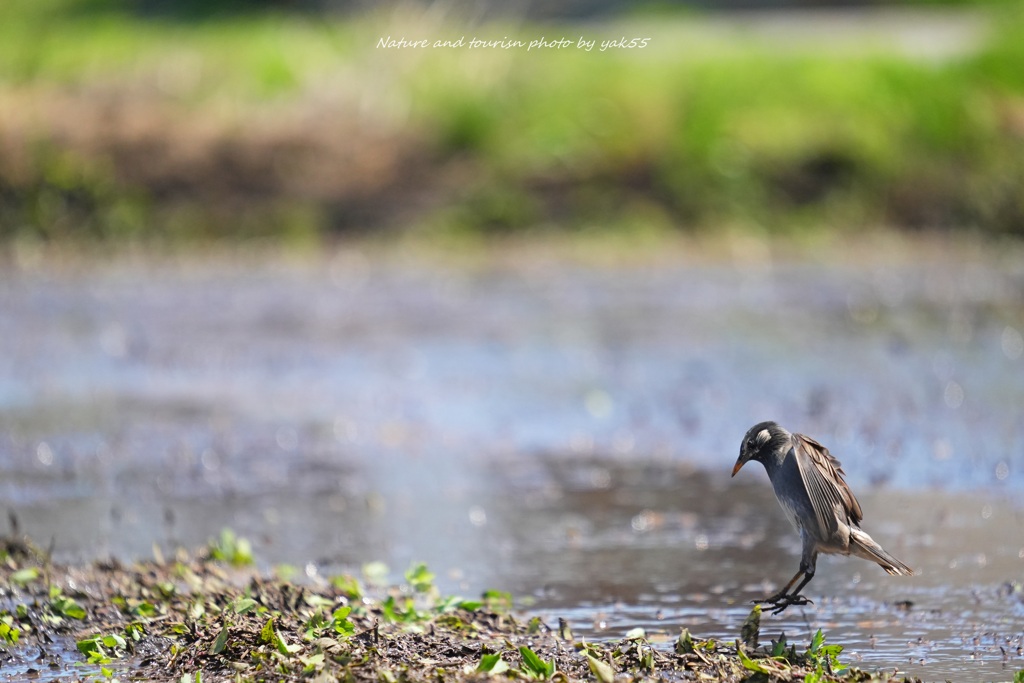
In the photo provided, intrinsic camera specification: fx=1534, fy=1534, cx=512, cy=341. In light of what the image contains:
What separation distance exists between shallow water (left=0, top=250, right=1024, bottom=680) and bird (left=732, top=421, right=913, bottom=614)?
376 mm

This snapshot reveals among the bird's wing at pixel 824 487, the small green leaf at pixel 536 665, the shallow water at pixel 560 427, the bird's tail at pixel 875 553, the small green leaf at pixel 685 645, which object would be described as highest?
the shallow water at pixel 560 427

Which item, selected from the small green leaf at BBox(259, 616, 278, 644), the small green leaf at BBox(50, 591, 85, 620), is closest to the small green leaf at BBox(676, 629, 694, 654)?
the small green leaf at BBox(259, 616, 278, 644)

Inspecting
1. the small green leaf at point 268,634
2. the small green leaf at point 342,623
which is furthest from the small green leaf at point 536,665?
the small green leaf at point 268,634

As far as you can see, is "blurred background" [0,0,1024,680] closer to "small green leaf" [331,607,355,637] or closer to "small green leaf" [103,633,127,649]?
"small green leaf" [331,607,355,637]

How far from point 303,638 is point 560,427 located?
18.5ft

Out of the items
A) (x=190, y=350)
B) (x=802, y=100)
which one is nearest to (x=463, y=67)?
(x=802, y=100)

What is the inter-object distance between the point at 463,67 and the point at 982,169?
295 inches

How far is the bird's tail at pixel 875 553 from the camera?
5723 mm

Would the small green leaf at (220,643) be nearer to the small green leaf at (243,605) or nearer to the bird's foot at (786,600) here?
the small green leaf at (243,605)

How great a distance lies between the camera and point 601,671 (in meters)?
5.16

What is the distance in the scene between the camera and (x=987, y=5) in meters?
26.3

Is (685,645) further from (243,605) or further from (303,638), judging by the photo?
(243,605)

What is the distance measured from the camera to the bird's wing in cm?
579

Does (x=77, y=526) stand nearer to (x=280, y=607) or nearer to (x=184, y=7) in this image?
(x=280, y=607)
